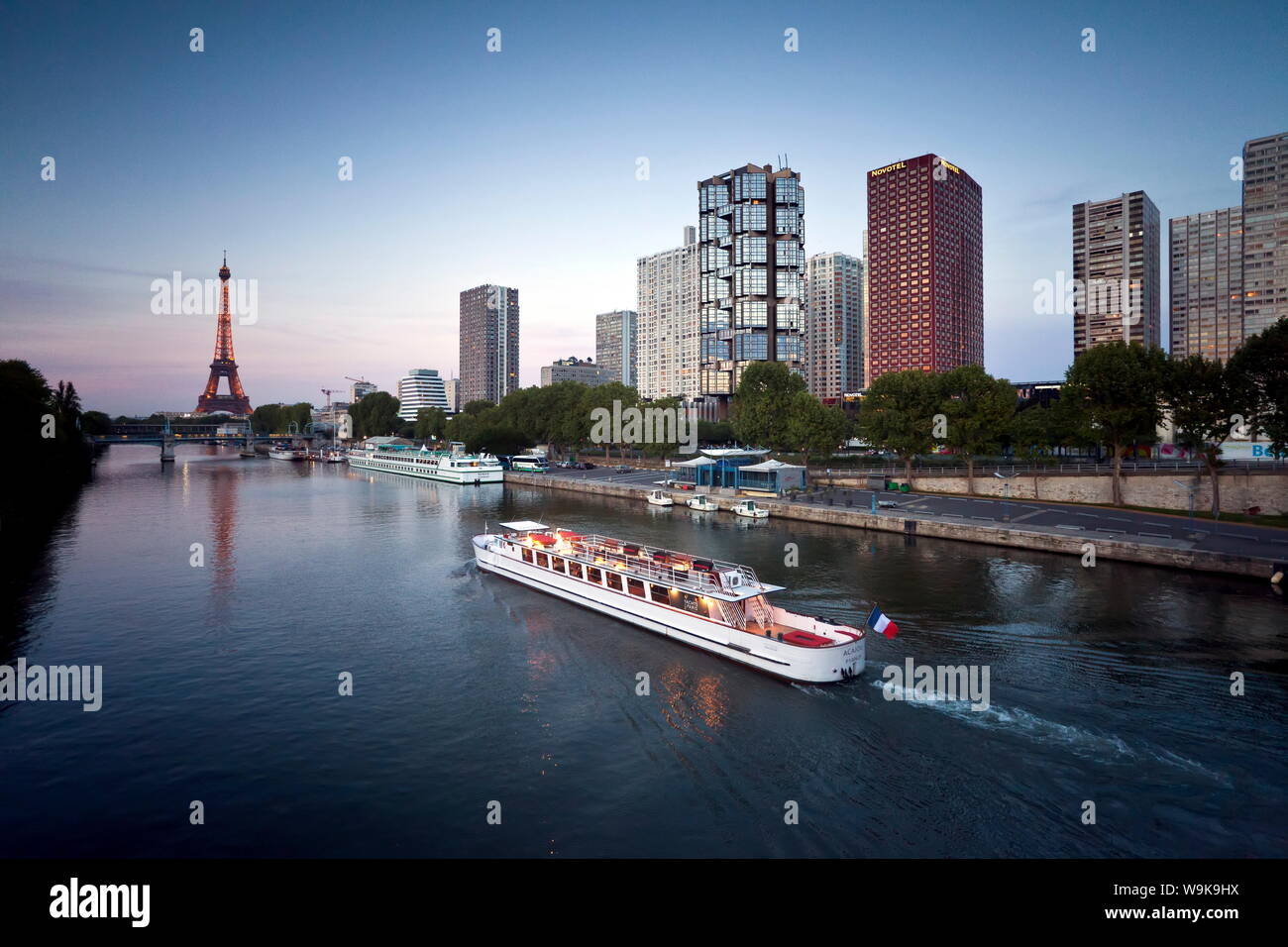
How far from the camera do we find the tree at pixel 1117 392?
59.4 meters

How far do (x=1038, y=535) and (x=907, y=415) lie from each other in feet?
110

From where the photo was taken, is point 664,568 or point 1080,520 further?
point 1080,520

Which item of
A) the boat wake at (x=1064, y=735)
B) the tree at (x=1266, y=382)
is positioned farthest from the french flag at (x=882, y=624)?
the tree at (x=1266, y=382)

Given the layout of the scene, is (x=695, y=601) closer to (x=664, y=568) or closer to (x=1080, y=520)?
(x=664, y=568)

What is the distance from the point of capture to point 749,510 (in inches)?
2734

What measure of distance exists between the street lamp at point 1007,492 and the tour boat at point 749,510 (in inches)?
866

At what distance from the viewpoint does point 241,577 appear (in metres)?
42.8

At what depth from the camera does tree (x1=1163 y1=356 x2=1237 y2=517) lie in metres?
53.4

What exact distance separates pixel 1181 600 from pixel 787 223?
520ft

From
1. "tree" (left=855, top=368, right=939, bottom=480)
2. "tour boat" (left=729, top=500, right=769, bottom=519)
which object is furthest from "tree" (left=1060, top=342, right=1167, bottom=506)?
"tour boat" (left=729, top=500, right=769, bottom=519)

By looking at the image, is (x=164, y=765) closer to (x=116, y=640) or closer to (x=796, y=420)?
(x=116, y=640)

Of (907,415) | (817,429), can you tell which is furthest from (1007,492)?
(817,429)

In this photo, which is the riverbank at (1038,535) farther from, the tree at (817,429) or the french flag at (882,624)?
the french flag at (882,624)
